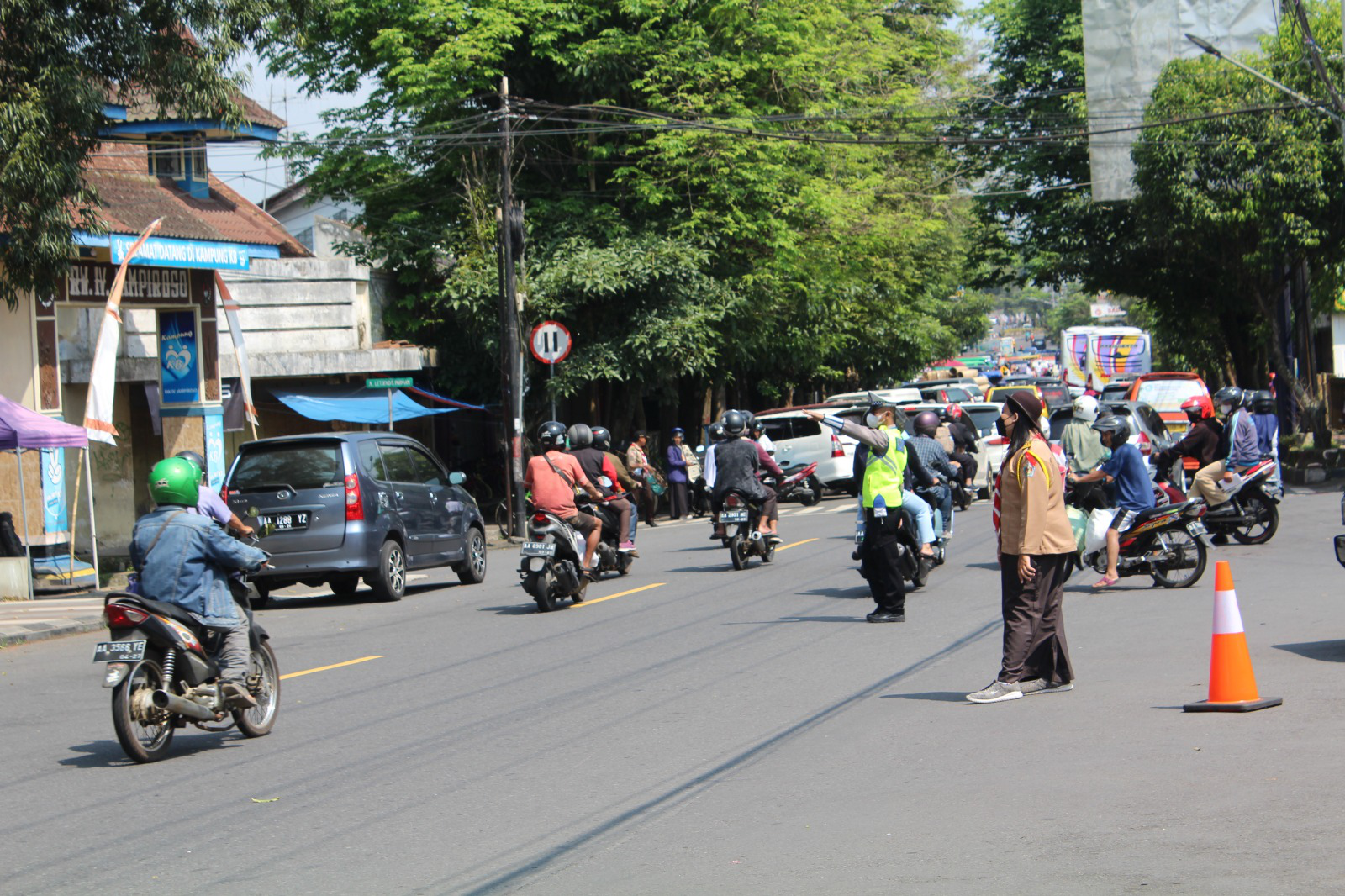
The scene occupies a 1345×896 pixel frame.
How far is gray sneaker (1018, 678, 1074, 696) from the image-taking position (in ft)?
29.1

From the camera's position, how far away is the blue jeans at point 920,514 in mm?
14406

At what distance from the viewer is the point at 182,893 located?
5.52 metres

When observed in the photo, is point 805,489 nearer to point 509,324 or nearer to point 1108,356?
point 509,324

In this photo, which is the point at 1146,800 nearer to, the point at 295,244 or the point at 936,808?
the point at 936,808

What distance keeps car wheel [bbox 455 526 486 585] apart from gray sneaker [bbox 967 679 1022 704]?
1015 centimetres

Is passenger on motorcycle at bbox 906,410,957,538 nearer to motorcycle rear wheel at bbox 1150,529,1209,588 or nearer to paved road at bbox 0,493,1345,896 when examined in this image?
motorcycle rear wheel at bbox 1150,529,1209,588

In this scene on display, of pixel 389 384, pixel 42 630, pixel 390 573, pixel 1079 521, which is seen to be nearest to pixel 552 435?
pixel 390 573

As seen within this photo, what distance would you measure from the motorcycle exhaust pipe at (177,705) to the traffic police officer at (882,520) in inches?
225

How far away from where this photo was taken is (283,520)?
1565 cm

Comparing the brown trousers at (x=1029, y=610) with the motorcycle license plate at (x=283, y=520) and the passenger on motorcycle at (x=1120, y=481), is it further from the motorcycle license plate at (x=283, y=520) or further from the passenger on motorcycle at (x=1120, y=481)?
the motorcycle license plate at (x=283, y=520)

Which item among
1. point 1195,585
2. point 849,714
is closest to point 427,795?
point 849,714

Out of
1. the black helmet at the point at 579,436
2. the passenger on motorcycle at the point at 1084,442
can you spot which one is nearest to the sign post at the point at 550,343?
the black helmet at the point at 579,436

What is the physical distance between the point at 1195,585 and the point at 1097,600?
1.43 meters

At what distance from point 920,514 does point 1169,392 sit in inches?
710
